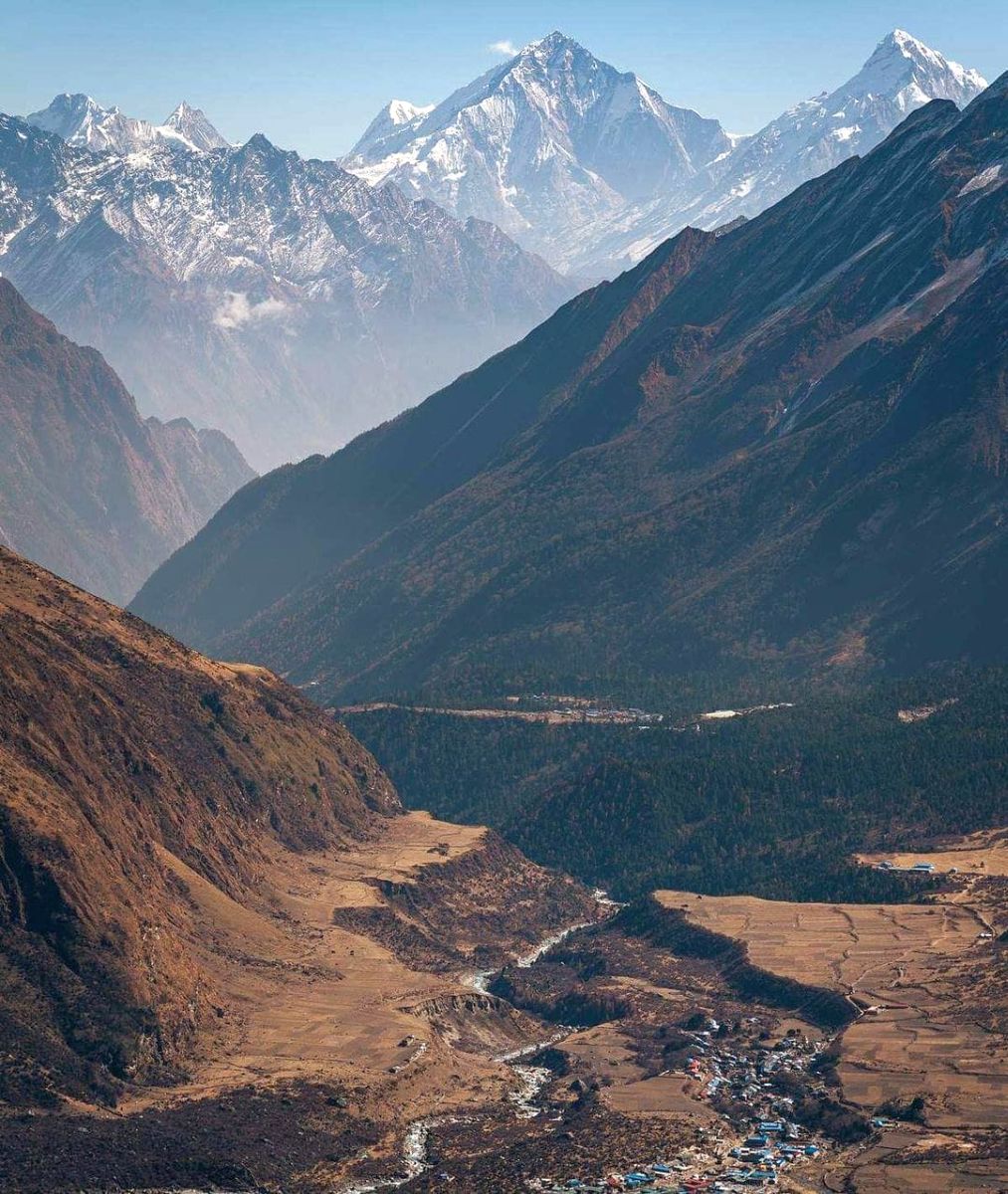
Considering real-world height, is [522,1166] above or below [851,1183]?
above

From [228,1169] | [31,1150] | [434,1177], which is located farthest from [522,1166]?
[31,1150]

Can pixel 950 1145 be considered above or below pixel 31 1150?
below

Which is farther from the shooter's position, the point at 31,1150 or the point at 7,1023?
the point at 7,1023

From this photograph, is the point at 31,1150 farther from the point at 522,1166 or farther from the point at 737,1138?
the point at 737,1138

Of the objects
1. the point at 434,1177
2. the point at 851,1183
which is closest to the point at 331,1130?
the point at 434,1177

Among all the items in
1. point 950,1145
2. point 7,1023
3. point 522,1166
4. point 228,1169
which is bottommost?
point 950,1145

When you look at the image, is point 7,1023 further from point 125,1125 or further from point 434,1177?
point 434,1177

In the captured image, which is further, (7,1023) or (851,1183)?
(7,1023)

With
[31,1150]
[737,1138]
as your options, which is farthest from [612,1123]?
[31,1150]
